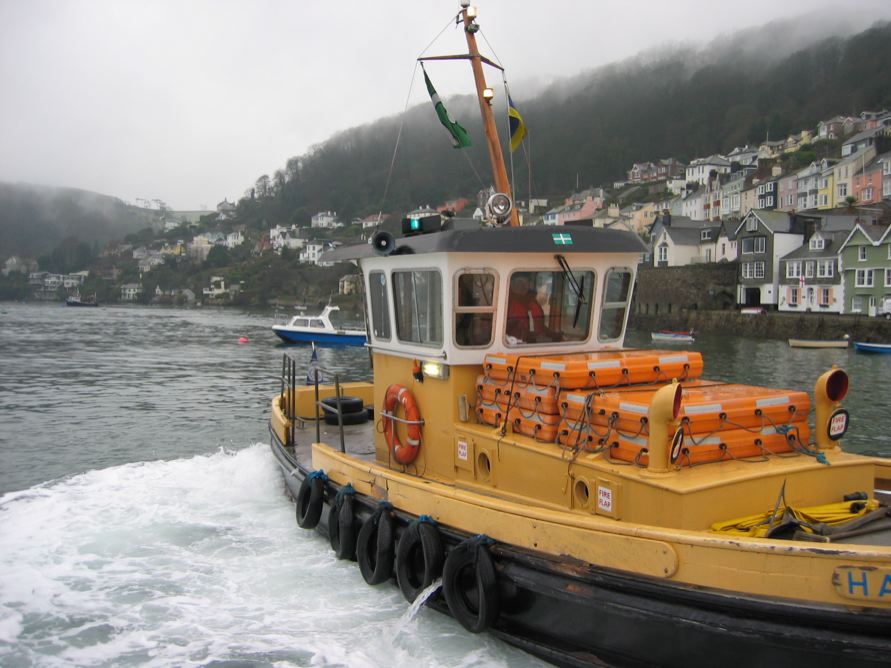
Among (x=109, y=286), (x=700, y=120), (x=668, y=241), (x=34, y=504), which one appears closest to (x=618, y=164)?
(x=700, y=120)

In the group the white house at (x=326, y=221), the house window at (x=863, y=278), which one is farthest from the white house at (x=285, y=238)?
the house window at (x=863, y=278)

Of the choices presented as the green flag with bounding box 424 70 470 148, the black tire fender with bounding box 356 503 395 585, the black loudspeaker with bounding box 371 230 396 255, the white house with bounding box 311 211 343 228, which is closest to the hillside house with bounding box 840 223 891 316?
the green flag with bounding box 424 70 470 148

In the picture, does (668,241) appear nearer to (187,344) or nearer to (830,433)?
(187,344)

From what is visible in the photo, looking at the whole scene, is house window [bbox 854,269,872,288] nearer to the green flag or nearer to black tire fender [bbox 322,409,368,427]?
black tire fender [bbox 322,409,368,427]

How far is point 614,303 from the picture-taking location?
7.44 meters

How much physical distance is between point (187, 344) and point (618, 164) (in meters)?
128

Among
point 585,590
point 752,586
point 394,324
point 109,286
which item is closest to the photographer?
point 752,586

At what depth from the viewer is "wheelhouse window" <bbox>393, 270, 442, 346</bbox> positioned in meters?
7.04

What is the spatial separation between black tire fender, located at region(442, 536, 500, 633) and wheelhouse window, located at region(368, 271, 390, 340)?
115 inches

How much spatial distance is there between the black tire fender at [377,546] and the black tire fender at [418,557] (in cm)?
22

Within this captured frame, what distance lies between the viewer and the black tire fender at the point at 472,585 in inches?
222

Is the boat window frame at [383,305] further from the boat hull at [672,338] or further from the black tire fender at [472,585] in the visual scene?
the boat hull at [672,338]

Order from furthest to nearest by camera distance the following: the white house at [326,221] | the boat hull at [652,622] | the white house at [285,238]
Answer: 1. the white house at [326,221]
2. the white house at [285,238]
3. the boat hull at [652,622]

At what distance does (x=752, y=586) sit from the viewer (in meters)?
4.36
